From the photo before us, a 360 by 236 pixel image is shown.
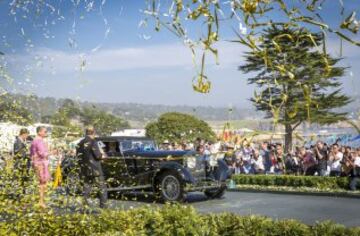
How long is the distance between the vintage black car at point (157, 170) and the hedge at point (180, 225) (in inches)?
231

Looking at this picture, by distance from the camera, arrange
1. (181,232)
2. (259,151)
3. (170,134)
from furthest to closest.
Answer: (170,134), (259,151), (181,232)

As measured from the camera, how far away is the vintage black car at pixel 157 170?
15.4 meters

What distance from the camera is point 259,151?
2372 centimetres

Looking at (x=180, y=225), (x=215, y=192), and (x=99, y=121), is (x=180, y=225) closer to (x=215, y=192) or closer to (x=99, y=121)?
(x=99, y=121)

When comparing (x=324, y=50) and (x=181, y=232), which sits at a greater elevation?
(x=324, y=50)

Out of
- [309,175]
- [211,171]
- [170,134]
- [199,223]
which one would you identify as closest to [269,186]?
[309,175]

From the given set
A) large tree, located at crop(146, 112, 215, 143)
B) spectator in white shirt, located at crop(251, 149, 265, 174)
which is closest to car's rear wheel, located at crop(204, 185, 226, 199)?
spectator in white shirt, located at crop(251, 149, 265, 174)

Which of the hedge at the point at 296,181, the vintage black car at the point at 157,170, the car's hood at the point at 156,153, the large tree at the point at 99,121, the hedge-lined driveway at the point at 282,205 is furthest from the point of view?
the hedge at the point at 296,181

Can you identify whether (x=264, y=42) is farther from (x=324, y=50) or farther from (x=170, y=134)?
(x=170, y=134)

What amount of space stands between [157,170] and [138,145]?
132cm

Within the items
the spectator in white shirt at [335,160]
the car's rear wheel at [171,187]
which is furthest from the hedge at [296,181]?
the car's rear wheel at [171,187]

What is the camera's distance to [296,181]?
20.2m

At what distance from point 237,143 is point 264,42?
35 centimetres

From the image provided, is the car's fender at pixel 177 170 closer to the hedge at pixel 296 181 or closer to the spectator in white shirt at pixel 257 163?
the hedge at pixel 296 181
